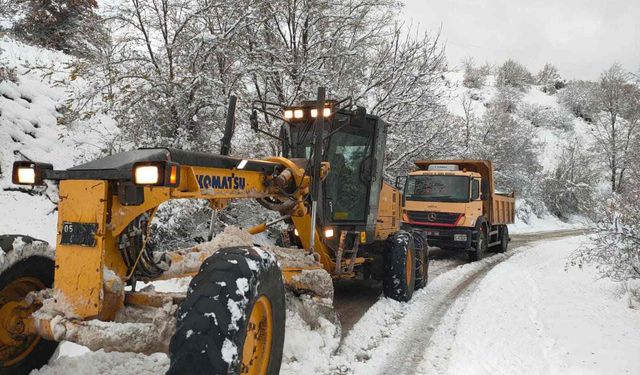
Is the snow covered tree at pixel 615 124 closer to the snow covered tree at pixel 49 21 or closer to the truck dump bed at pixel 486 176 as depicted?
the truck dump bed at pixel 486 176

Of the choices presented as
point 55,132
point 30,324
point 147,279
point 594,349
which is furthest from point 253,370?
point 55,132

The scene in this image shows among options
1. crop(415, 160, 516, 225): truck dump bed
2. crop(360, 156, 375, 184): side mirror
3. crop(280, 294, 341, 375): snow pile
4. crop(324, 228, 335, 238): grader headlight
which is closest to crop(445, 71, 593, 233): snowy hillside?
crop(415, 160, 516, 225): truck dump bed

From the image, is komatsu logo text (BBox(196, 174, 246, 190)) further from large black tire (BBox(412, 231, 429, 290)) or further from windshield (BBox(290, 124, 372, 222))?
large black tire (BBox(412, 231, 429, 290))

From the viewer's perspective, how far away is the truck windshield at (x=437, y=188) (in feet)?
38.4

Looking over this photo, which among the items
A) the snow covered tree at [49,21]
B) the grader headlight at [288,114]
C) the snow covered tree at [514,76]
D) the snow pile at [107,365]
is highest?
the snow covered tree at [514,76]

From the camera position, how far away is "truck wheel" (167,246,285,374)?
2.21 m

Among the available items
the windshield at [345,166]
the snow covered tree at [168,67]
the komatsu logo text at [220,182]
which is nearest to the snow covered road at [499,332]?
the windshield at [345,166]

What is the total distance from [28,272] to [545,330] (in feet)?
17.3

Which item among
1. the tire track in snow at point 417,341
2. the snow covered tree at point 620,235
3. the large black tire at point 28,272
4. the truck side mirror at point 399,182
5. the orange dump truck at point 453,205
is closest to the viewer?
the large black tire at point 28,272

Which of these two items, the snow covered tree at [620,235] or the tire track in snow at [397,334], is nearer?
the tire track in snow at [397,334]

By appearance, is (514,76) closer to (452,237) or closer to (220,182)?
(452,237)

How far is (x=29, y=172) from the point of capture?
2.66 meters

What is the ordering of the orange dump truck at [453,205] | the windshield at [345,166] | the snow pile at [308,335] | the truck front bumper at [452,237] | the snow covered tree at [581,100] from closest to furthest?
1. the snow pile at [308,335]
2. the windshield at [345,166]
3. the truck front bumper at [452,237]
4. the orange dump truck at [453,205]
5. the snow covered tree at [581,100]

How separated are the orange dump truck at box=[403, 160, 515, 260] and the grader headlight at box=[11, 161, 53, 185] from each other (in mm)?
9366
